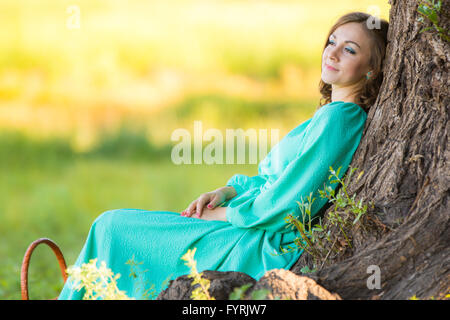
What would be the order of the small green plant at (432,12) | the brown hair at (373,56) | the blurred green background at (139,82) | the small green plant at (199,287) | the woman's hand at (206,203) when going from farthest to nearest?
the blurred green background at (139,82), the woman's hand at (206,203), the brown hair at (373,56), the small green plant at (432,12), the small green plant at (199,287)

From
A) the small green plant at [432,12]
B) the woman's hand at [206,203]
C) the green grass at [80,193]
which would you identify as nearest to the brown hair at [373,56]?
the small green plant at [432,12]

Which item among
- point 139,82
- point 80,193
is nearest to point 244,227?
point 80,193

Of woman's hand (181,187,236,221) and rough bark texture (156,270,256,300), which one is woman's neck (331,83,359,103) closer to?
woman's hand (181,187,236,221)

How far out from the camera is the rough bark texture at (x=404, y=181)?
166 cm

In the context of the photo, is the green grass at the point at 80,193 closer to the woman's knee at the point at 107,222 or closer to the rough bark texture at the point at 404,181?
the woman's knee at the point at 107,222

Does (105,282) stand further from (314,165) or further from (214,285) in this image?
(314,165)

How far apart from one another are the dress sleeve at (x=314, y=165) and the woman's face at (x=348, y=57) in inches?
6.3

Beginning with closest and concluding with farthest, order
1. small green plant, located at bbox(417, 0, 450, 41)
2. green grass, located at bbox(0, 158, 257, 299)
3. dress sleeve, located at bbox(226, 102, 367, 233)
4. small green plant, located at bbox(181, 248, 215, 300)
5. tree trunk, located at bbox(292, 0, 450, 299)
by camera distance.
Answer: small green plant, located at bbox(181, 248, 215, 300) < tree trunk, located at bbox(292, 0, 450, 299) < small green plant, located at bbox(417, 0, 450, 41) < dress sleeve, located at bbox(226, 102, 367, 233) < green grass, located at bbox(0, 158, 257, 299)

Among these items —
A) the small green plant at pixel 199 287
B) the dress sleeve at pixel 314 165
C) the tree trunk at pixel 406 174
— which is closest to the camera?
the small green plant at pixel 199 287

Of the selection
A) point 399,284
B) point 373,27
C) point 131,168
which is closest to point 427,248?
point 399,284

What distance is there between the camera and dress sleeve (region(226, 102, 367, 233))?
6.66 feet

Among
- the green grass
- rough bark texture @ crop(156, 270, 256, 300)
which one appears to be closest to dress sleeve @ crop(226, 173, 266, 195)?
rough bark texture @ crop(156, 270, 256, 300)

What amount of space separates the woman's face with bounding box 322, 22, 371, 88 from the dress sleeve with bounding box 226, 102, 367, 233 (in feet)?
0.53

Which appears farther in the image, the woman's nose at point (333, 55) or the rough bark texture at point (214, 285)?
the woman's nose at point (333, 55)
